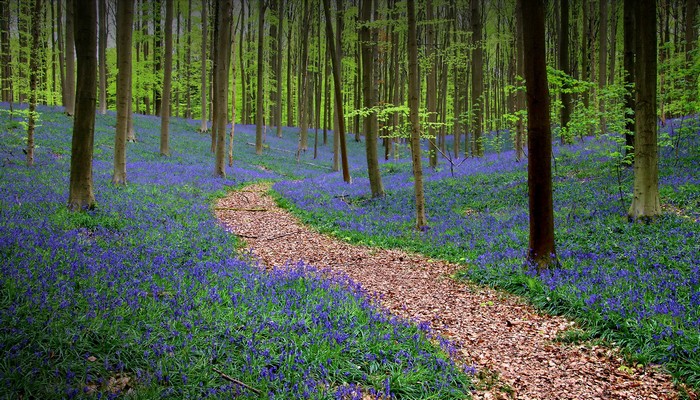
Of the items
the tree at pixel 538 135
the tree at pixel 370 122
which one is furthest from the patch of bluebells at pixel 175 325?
the tree at pixel 370 122

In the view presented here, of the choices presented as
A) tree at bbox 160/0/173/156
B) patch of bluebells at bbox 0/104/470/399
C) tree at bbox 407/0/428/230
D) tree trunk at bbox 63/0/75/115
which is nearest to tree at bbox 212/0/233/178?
tree at bbox 160/0/173/156

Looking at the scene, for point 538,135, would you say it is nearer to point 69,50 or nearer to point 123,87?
point 123,87

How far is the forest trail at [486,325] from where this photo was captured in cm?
461

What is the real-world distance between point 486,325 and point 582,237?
4356 millimetres

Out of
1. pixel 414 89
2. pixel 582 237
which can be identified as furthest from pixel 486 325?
pixel 414 89

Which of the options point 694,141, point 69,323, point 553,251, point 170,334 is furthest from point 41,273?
point 694,141

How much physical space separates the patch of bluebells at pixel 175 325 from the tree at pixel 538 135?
3770 mm

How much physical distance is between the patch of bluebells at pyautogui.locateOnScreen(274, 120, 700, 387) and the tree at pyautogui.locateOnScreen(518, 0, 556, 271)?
0.57m

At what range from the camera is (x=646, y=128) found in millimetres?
9234

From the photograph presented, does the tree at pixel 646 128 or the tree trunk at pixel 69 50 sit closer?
the tree at pixel 646 128

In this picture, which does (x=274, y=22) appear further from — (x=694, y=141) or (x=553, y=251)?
(x=553, y=251)

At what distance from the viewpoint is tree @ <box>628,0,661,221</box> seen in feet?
30.1

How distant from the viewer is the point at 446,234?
11.1 meters

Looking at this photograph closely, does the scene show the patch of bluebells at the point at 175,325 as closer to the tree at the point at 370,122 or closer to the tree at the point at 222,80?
the tree at the point at 370,122
